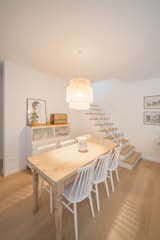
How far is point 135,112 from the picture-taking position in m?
3.76

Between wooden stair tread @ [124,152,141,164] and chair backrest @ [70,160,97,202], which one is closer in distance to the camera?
chair backrest @ [70,160,97,202]

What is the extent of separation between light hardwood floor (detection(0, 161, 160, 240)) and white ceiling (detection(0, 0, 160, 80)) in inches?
102

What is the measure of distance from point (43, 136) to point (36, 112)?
70cm

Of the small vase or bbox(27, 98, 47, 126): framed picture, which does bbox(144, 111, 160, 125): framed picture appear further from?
the small vase

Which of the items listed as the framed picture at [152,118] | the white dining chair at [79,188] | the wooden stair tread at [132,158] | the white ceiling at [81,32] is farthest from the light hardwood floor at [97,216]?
the white ceiling at [81,32]

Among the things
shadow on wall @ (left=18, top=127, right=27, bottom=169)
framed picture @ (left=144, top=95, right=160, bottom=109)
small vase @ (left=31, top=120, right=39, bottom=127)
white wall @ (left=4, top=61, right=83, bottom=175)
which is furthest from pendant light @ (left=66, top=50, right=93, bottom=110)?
framed picture @ (left=144, top=95, right=160, bottom=109)

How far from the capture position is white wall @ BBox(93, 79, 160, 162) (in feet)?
11.2

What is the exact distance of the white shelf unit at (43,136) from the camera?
102 inches

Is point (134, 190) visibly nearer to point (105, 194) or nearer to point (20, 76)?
point (105, 194)

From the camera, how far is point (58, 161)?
59.7 inches

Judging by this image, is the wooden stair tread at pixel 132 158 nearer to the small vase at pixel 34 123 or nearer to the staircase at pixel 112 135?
the staircase at pixel 112 135

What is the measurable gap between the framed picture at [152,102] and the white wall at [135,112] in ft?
0.39

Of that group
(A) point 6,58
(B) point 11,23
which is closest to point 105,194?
(B) point 11,23

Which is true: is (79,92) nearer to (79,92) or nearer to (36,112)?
(79,92)
